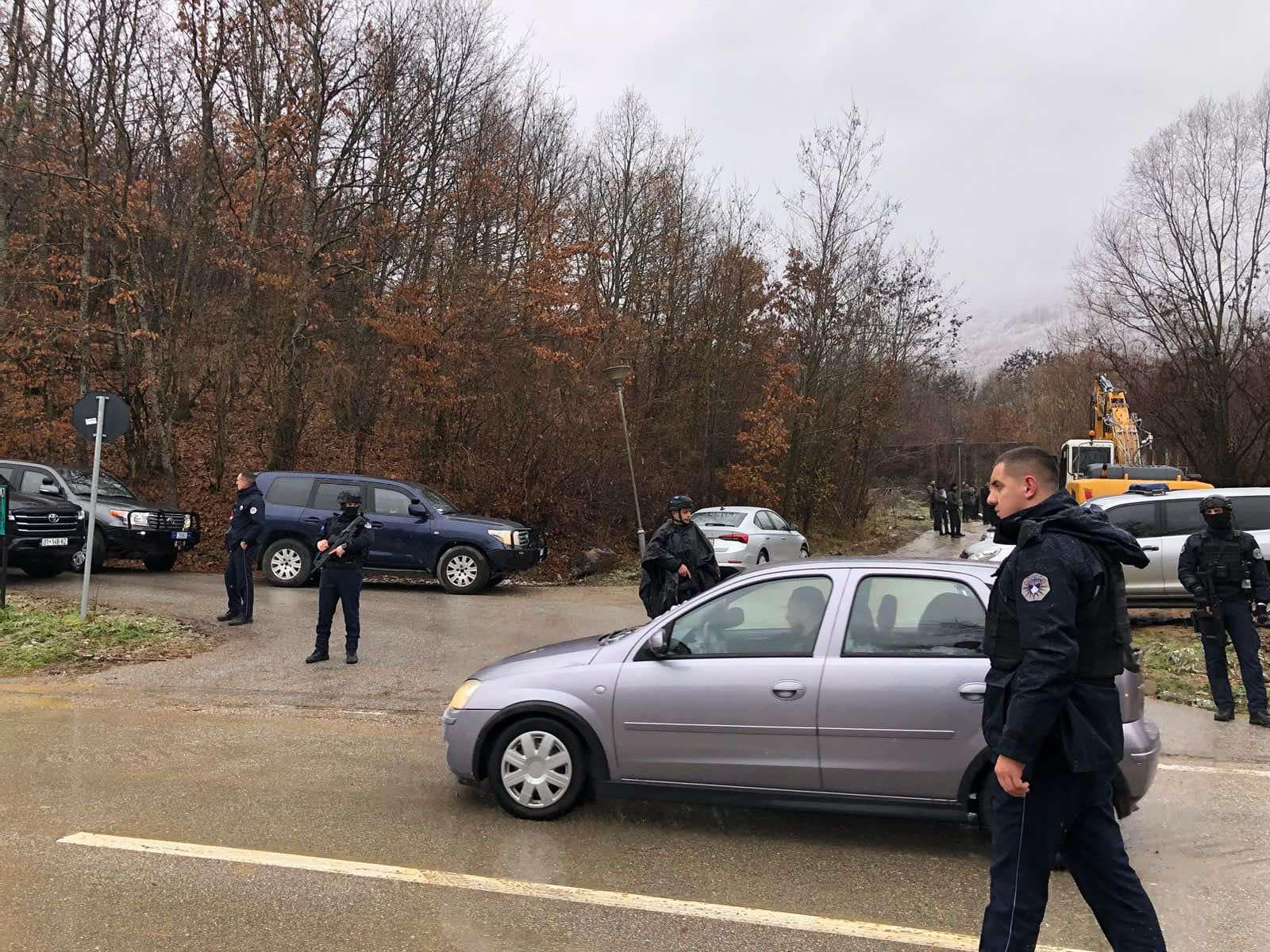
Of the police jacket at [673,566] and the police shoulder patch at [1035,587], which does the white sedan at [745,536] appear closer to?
the police jacket at [673,566]

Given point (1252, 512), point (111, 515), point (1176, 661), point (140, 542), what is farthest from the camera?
point (140, 542)

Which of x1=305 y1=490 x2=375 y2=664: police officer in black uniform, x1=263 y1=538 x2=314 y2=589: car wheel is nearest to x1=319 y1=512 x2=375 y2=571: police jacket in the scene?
x1=305 y1=490 x2=375 y2=664: police officer in black uniform

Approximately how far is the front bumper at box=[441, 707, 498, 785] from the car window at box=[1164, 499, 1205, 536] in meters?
11.1

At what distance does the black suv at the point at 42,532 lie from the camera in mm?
13688

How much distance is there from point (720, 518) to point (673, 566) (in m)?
8.81

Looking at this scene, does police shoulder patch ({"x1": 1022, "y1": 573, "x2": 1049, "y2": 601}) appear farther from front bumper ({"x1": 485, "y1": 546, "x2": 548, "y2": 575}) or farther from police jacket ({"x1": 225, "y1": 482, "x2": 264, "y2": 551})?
front bumper ({"x1": 485, "y1": 546, "x2": 548, "y2": 575})

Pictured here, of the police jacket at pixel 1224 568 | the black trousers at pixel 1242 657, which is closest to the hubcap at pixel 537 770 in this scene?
the police jacket at pixel 1224 568

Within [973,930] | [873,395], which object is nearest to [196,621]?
[973,930]

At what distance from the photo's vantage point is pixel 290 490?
48.9 ft

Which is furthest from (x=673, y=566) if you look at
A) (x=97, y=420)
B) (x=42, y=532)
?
(x=42, y=532)

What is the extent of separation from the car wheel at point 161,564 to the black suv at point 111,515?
0.04 metres

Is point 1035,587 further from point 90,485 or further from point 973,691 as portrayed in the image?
point 90,485

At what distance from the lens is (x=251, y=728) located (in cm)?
705

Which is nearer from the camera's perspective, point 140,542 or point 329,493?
point 329,493
